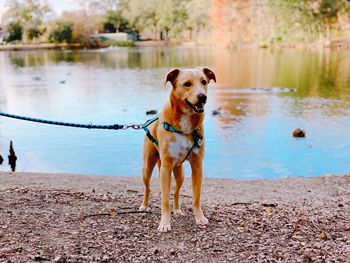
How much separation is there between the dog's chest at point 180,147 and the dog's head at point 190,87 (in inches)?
13.4

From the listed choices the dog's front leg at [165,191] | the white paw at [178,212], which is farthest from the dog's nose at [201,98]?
the white paw at [178,212]

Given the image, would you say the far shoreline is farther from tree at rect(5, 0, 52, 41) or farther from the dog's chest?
the dog's chest

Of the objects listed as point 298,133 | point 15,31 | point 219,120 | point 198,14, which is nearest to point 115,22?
point 198,14

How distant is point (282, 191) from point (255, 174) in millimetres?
3204

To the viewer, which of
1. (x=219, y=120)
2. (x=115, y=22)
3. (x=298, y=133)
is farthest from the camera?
(x=115, y=22)

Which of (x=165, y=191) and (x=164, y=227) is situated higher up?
(x=165, y=191)

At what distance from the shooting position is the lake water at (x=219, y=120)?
13977 mm

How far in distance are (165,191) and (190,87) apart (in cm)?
122

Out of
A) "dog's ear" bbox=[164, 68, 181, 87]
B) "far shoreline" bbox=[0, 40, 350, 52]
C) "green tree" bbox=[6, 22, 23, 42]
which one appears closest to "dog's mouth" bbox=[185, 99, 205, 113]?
"dog's ear" bbox=[164, 68, 181, 87]

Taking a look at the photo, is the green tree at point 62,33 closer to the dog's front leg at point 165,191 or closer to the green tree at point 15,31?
the green tree at point 15,31

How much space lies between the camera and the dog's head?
4.60 meters

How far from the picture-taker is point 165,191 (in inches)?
201

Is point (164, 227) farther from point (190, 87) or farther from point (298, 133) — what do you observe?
point (298, 133)

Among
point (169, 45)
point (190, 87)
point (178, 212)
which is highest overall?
point (190, 87)
